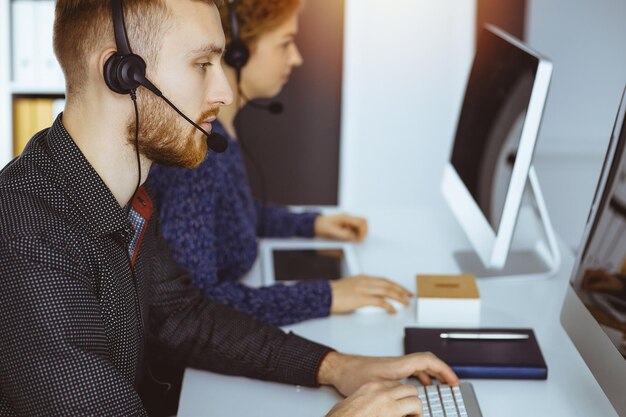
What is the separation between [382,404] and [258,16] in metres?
0.98

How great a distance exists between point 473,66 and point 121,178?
98 centimetres

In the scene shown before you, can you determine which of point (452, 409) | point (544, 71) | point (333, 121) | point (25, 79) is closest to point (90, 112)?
point (452, 409)

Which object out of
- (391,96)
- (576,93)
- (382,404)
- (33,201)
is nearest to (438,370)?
(382,404)

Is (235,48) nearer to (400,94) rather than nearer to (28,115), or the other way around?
(28,115)

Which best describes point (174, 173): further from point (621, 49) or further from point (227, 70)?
point (621, 49)

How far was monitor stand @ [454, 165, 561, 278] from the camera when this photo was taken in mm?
1749

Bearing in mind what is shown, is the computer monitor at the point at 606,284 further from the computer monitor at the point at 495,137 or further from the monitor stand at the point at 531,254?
the monitor stand at the point at 531,254

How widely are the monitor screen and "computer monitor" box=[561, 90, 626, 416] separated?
0.31 metres

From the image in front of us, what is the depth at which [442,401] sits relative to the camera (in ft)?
3.93

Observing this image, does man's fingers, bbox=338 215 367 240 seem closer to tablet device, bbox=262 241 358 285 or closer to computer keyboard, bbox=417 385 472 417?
tablet device, bbox=262 241 358 285

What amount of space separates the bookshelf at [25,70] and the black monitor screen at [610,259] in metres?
2.13

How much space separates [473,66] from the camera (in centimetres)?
191

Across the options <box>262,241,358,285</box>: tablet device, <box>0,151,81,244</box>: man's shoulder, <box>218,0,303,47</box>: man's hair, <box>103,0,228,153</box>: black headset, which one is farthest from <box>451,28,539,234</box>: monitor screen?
<box>0,151,81,244</box>: man's shoulder

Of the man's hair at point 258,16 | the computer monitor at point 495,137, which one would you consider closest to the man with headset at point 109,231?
the computer monitor at point 495,137
